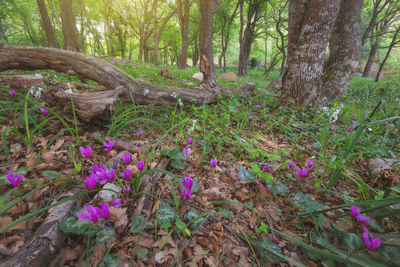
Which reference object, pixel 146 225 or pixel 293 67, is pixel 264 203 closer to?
pixel 146 225

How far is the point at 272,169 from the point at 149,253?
159cm

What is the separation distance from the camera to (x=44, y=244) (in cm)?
95

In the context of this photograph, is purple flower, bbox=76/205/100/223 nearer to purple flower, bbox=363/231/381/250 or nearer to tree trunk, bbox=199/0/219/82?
purple flower, bbox=363/231/381/250

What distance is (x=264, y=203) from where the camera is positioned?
1.61 meters

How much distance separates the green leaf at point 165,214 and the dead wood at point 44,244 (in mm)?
608

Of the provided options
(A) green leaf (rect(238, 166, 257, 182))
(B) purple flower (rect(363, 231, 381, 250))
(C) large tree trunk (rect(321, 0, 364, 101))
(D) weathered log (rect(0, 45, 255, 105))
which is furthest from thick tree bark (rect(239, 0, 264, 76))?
(B) purple flower (rect(363, 231, 381, 250))

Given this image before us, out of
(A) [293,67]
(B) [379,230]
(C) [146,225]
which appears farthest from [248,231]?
(A) [293,67]

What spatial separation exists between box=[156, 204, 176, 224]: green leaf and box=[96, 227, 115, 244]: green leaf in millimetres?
309

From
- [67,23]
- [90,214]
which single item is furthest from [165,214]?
[67,23]

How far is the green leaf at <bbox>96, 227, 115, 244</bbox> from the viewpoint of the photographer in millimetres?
1038

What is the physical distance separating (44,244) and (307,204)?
188 cm

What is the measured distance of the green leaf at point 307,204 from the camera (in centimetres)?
135

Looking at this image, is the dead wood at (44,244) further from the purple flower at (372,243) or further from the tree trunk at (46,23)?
the tree trunk at (46,23)

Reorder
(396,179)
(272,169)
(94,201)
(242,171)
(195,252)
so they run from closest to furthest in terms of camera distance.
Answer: (195,252)
(94,201)
(396,179)
(242,171)
(272,169)
